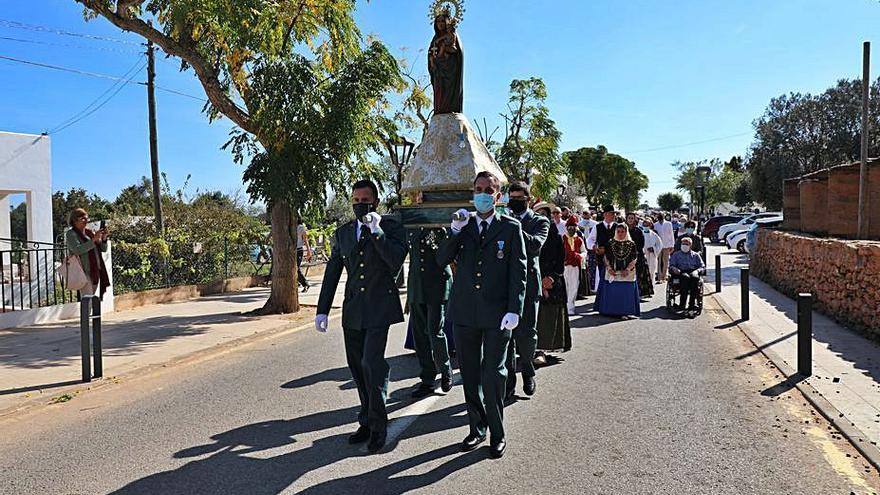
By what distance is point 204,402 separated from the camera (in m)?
6.67

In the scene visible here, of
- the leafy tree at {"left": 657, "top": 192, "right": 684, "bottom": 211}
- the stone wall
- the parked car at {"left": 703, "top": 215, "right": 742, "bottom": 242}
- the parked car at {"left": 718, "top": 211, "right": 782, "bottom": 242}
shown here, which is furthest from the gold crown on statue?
the leafy tree at {"left": 657, "top": 192, "right": 684, "bottom": 211}

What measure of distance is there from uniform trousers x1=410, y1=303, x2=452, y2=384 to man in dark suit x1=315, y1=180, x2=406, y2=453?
1497 mm

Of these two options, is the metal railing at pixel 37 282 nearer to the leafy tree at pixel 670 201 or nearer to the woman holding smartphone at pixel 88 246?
the woman holding smartphone at pixel 88 246

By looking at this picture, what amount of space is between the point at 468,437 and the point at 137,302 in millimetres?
10995

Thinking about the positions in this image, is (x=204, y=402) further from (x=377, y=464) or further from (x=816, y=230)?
(x=816, y=230)

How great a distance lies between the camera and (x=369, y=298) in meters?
5.16

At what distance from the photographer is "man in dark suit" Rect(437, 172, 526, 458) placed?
4902 mm

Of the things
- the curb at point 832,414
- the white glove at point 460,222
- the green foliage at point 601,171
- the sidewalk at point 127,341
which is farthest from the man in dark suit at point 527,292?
the green foliage at point 601,171

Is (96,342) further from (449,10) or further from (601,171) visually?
(601,171)

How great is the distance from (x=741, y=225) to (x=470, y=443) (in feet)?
122

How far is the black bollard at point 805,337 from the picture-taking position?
7.54 m

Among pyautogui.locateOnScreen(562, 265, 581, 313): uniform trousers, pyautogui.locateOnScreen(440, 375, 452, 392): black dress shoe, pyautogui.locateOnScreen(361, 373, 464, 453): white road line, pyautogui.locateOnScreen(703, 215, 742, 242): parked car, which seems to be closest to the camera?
pyautogui.locateOnScreen(361, 373, 464, 453): white road line

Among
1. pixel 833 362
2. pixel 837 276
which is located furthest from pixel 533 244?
pixel 837 276

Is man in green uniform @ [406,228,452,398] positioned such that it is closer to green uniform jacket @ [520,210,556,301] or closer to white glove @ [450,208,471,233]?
green uniform jacket @ [520,210,556,301]
